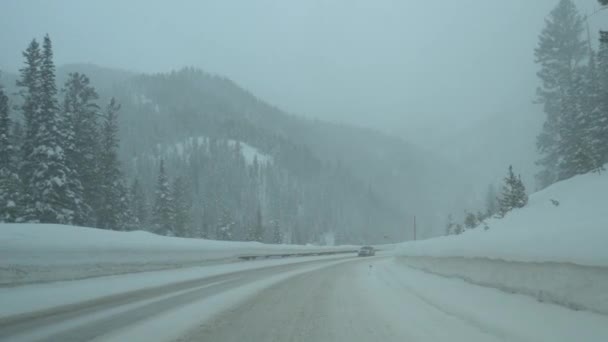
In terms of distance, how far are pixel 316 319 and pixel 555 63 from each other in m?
52.0

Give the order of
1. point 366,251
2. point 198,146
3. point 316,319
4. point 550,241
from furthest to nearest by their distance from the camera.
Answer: point 198,146
point 366,251
point 316,319
point 550,241

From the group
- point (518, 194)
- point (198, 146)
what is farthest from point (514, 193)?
point (198, 146)

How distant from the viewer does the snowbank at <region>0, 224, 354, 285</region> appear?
422 inches

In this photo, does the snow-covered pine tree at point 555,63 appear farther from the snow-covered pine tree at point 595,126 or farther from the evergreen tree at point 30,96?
the evergreen tree at point 30,96

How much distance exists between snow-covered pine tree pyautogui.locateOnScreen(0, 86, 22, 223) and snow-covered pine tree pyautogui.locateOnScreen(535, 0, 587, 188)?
49.9 meters

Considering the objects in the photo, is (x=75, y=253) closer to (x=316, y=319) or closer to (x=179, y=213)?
(x=316, y=319)

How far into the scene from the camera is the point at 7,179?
108 ft

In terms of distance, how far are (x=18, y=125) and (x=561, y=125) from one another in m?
50.2

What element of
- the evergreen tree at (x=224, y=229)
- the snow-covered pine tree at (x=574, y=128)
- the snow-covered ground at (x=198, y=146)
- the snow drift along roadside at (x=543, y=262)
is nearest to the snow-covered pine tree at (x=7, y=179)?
the snow drift along roadside at (x=543, y=262)

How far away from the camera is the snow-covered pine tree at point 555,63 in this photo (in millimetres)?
47500

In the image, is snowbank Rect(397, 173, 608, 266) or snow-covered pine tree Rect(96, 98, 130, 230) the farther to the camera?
snow-covered pine tree Rect(96, 98, 130, 230)

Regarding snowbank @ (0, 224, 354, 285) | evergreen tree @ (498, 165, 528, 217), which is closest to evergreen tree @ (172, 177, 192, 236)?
snowbank @ (0, 224, 354, 285)

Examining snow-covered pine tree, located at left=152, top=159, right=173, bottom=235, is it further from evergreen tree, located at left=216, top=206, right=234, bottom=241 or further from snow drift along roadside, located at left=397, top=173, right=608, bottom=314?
snow drift along roadside, located at left=397, top=173, right=608, bottom=314

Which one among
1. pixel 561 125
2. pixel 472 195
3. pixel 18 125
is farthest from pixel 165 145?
pixel 561 125
